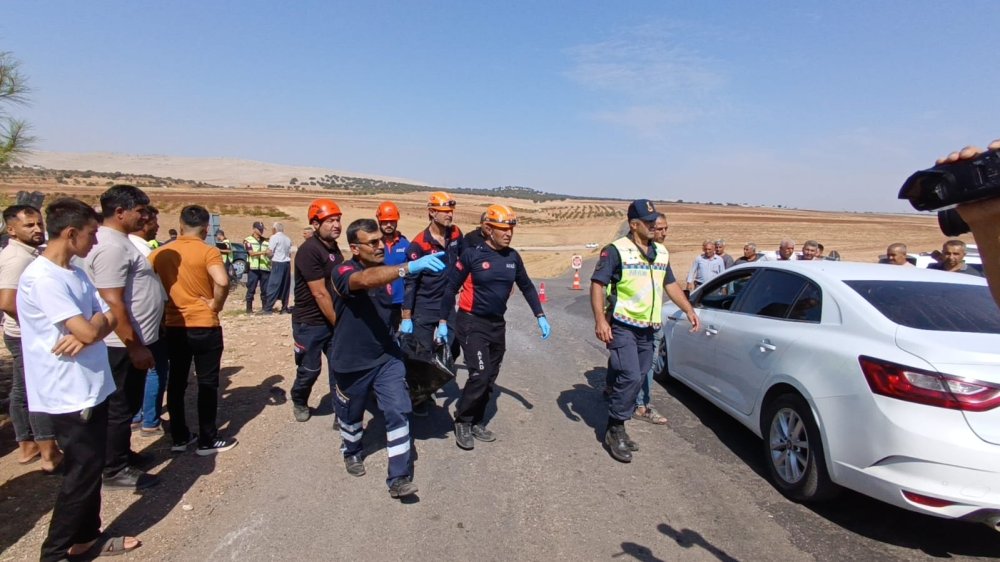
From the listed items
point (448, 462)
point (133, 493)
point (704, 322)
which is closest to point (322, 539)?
point (448, 462)

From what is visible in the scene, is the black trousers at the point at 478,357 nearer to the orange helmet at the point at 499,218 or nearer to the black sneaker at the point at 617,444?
the orange helmet at the point at 499,218

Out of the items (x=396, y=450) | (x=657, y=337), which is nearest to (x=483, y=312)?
(x=396, y=450)

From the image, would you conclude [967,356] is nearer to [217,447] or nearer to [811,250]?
[217,447]

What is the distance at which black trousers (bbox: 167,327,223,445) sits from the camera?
4.32 metres

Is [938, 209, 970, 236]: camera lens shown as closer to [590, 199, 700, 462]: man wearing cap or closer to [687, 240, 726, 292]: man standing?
[590, 199, 700, 462]: man wearing cap

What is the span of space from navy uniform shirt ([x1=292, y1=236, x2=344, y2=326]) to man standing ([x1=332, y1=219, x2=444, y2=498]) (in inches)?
35.1

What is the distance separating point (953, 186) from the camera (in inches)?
61.7

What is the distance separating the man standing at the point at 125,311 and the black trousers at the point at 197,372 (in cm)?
23

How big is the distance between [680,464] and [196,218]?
14.5 feet

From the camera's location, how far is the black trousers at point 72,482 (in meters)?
2.87

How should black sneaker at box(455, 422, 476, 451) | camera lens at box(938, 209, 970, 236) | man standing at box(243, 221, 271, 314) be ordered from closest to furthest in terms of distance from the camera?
1. camera lens at box(938, 209, 970, 236)
2. black sneaker at box(455, 422, 476, 451)
3. man standing at box(243, 221, 271, 314)

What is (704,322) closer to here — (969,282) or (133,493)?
(969,282)

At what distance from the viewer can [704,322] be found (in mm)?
5301

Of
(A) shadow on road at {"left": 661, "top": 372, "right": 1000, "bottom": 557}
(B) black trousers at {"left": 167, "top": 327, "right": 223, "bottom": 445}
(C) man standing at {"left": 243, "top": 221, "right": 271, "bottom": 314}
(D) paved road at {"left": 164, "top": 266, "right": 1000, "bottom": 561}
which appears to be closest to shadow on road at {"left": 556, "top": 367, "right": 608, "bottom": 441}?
(D) paved road at {"left": 164, "top": 266, "right": 1000, "bottom": 561}
